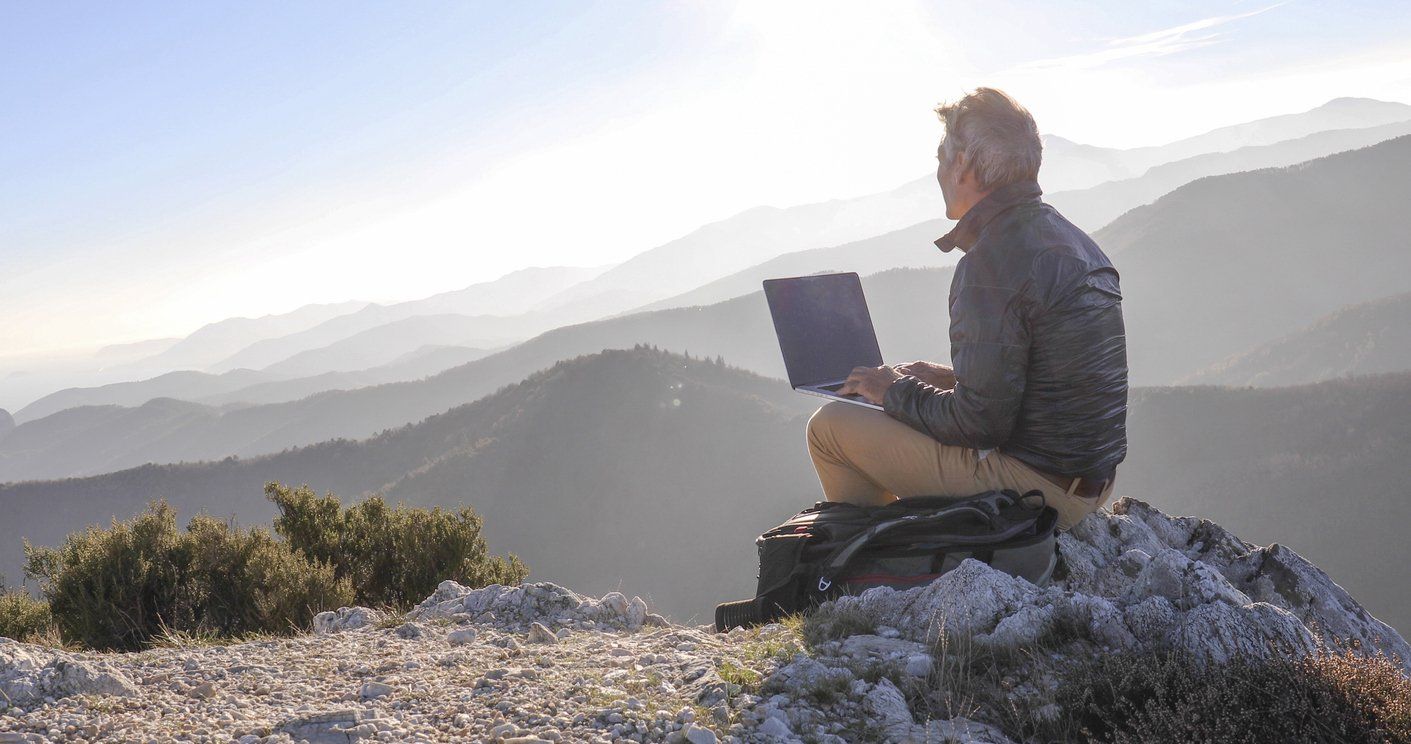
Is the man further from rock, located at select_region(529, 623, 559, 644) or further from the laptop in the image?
rock, located at select_region(529, 623, 559, 644)

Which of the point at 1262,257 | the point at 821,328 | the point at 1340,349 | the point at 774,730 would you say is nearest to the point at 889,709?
the point at 774,730

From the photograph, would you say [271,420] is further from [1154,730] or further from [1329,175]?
[1329,175]

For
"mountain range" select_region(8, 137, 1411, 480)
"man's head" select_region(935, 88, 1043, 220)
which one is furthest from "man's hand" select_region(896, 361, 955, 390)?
"mountain range" select_region(8, 137, 1411, 480)

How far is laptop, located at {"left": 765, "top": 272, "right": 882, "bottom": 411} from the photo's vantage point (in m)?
4.14

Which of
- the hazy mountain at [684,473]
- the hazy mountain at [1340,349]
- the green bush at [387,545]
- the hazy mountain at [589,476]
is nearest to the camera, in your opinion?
the green bush at [387,545]

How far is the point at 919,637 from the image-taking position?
315 centimetres

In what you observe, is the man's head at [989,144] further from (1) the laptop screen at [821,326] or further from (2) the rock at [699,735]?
(2) the rock at [699,735]

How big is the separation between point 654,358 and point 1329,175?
14263 centimetres

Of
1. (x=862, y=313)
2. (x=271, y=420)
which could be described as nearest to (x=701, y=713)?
(x=862, y=313)

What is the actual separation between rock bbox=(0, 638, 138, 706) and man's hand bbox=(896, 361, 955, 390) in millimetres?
3598

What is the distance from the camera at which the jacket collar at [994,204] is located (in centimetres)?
325

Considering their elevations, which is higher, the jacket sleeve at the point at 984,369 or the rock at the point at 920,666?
the jacket sleeve at the point at 984,369

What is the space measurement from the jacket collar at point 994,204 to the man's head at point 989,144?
47 mm

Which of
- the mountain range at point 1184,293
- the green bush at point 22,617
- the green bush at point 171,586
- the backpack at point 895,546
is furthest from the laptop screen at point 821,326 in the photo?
the mountain range at point 1184,293
